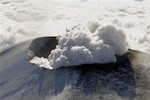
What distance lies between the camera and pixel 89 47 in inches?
2872

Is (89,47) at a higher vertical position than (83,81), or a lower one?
higher

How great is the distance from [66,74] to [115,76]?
9102 mm

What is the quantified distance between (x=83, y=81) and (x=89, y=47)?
8.64 m

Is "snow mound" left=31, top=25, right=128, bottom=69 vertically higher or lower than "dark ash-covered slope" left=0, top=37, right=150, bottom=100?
higher

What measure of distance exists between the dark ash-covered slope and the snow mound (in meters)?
1.41

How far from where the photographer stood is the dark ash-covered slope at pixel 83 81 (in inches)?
2530

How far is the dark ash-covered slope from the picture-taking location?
211 ft

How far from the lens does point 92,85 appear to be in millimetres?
66125

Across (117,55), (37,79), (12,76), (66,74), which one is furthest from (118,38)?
(12,76)

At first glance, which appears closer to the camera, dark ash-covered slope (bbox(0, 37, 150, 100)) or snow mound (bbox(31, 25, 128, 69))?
dark ash-covered slope (bbox(0, 37, 150, 100))

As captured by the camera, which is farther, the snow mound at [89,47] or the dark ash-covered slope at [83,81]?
the snow mound at [89,47]

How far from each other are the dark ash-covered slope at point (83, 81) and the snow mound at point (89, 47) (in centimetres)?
141

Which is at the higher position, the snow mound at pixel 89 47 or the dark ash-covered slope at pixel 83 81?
the snow mound at pixel 89 47

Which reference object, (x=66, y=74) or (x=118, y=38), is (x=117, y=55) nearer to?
(x=118, y=38)
